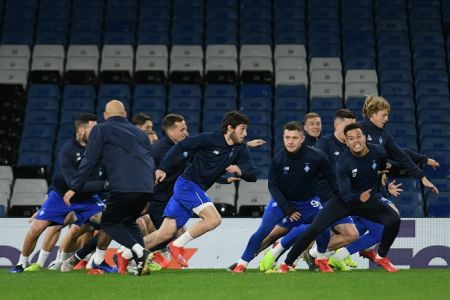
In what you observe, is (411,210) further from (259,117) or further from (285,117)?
(259,117)

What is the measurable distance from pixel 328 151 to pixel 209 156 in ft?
5.33

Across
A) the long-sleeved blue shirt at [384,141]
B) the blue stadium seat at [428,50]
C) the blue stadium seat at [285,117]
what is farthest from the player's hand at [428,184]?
the blue stadium seat at [428,50]

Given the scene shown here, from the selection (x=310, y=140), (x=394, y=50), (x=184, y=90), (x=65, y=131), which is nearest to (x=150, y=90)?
(x=184, y=90)

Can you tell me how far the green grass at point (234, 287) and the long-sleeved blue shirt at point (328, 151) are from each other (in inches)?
90.8

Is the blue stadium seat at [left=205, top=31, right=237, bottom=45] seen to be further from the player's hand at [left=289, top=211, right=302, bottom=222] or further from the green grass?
the green grass

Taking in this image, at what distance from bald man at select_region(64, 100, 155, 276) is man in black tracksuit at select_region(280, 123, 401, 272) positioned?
2055 mm

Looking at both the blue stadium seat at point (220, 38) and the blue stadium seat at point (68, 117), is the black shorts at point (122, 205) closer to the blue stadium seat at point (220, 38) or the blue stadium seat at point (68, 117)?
the blue stadium seat at point (68, 117)

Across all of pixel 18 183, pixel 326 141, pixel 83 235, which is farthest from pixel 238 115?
pixel 18 183

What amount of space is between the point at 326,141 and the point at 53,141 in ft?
25.4

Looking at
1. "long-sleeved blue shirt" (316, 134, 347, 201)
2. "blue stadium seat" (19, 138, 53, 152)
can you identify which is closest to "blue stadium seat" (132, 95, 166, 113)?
"blue stadium seat" (19, 138, 53, 152)

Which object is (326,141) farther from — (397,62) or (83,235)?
(397,62)

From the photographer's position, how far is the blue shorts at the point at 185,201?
38.3 ft

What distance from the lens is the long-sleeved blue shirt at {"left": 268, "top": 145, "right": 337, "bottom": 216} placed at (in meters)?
11.2

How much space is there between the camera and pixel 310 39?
20766 millimetres
